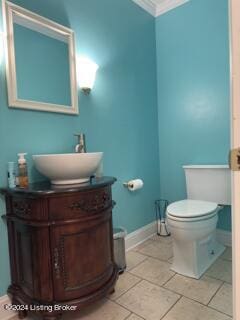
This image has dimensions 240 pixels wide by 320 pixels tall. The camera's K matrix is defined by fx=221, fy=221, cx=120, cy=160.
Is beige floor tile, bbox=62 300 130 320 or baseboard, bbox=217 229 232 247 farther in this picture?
baseboard, bbox=217 229 232 247

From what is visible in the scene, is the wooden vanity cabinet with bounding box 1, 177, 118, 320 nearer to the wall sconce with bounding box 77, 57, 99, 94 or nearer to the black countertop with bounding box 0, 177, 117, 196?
the black countertop with bounding box 0, 177, 117, 196

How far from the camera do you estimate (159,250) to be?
A: 210cm

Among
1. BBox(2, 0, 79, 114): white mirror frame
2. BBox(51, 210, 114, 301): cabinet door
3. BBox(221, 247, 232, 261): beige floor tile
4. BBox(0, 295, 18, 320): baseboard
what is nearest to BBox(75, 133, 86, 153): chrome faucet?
BBox(2, 0, 79, 114): white mirror frame

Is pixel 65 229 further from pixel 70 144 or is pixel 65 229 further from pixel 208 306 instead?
pixel 208 306

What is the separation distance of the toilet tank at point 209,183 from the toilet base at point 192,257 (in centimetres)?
37

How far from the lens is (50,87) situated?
155 centimetres

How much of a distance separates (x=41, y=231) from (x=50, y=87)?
0.97 metres

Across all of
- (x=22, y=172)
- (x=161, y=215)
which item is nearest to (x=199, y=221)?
(x=161, y=215)

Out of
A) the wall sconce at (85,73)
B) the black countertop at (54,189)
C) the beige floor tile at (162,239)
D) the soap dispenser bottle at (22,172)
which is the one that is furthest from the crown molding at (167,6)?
the beige floor tile at (162,239)

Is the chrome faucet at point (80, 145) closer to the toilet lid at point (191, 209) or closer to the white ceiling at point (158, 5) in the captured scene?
the toilet lid at point (191, 209)

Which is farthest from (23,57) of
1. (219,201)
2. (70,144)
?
(219,201)

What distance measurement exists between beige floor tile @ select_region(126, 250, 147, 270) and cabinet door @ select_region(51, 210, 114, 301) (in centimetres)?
55

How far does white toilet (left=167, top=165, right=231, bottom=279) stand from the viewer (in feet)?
5.26

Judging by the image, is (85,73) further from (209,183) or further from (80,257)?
(209,183)
